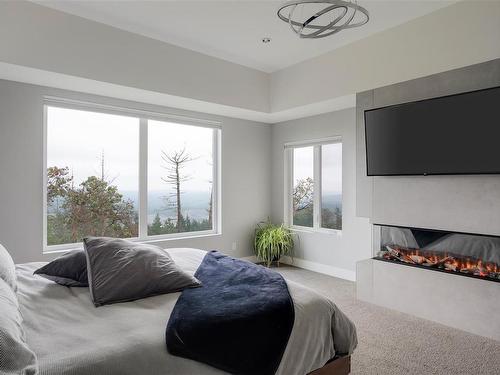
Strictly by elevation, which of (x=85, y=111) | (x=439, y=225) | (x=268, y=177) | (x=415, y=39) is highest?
(x=415, y=39)

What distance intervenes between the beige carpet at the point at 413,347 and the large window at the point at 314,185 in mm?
1737

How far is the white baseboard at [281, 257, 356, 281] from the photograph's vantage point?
4.76 m

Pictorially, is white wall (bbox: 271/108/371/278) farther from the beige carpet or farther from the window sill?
the window sill

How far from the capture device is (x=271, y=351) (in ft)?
5.61

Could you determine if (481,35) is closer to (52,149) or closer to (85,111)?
(85,111)

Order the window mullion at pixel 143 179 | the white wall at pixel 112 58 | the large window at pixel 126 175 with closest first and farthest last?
the white wall at pixel 112 58
the large window at pixel 126 175
the window mullion at pixel 143 179

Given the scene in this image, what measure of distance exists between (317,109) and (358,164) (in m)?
1.17

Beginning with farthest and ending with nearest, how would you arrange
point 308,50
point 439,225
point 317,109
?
point 317,109
point 308,50
point 439,225

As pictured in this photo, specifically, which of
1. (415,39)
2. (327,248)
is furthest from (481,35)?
(327,248)

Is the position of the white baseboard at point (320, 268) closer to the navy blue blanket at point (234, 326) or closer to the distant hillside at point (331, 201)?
the distant hillside at point (331, 201)

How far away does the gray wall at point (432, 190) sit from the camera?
9.92 feet

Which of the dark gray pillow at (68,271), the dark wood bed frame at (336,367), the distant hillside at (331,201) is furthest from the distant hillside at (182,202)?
the dark wood bed frame at (336,367)

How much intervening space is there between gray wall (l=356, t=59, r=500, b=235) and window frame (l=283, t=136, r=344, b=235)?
1.11 meters

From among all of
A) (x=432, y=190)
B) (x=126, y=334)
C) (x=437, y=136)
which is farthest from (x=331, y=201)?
(x=126, y=334)
